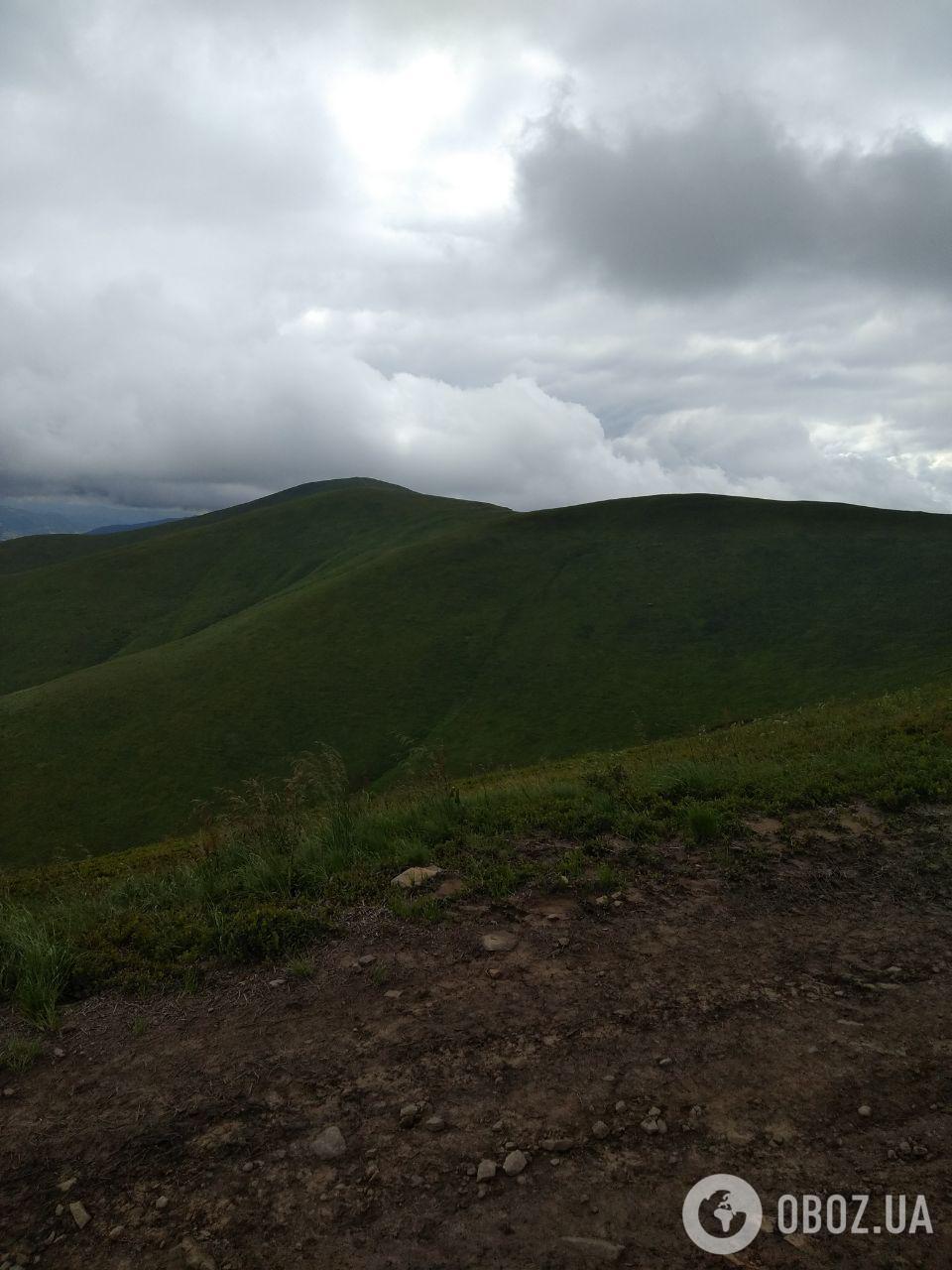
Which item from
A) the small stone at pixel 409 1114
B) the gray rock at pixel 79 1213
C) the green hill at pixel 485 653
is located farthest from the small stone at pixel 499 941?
the green hill at pixel 485 653

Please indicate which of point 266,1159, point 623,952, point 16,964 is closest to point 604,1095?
point 623,952

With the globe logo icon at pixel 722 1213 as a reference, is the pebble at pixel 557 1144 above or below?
below

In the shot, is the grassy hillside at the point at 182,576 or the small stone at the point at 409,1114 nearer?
the small stone at the point at 409,1114

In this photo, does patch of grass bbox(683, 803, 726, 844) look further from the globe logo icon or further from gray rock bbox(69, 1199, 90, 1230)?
gray rock bbox(69, 1199, 90, 1230)

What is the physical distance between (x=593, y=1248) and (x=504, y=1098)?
130 centimetres

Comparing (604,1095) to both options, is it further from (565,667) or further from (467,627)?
(467,627)

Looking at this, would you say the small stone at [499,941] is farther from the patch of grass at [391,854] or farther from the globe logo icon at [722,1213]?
the globe logo icon at [722,1213]

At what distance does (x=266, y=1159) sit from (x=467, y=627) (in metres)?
90.4

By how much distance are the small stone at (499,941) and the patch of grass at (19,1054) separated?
13.7ft

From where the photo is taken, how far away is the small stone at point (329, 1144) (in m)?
4.60

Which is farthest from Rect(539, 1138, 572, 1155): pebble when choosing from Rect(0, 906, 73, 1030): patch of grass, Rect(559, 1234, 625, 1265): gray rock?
Rect(0, 906, 73, 1030): patch of grass

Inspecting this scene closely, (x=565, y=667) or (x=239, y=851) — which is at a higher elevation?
(x=239, y=851)

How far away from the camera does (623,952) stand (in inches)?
266

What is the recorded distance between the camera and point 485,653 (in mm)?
88875
